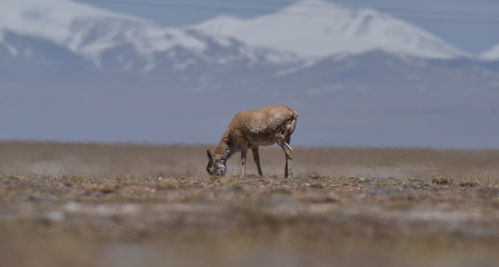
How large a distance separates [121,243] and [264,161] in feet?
161

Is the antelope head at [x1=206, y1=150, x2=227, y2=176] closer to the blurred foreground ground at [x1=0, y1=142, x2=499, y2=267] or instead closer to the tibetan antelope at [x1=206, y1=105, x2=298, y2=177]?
the tibetan antelope at [x1=206, y1=105, x2=298, y2=177]

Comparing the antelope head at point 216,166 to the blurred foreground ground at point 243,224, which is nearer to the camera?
the blurred foreground ground at point 243,224

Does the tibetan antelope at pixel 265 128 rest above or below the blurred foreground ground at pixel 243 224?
above

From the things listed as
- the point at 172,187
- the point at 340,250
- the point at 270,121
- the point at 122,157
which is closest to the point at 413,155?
the point at 122,157

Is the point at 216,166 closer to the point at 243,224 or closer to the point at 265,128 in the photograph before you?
the point at 265,128

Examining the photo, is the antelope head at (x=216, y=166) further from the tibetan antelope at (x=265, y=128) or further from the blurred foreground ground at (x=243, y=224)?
the blurred foreground ground at (x=243, y=224)

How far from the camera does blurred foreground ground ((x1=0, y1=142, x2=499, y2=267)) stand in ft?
56.4

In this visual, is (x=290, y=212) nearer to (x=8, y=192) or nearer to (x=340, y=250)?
(x=340, y=250)

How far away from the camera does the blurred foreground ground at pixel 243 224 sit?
1720 cm

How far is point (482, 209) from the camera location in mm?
24266

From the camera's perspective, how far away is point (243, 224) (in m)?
20.3

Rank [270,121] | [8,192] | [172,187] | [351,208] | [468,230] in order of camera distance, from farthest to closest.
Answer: [270,121] → [172,187] → [8,192] → [351,208] → [468,230]

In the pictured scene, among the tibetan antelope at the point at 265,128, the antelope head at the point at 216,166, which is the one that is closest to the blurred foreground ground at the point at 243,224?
the tibetan antelope at the point at 265,128

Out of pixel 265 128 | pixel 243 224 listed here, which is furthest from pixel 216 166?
pixel 243 224
